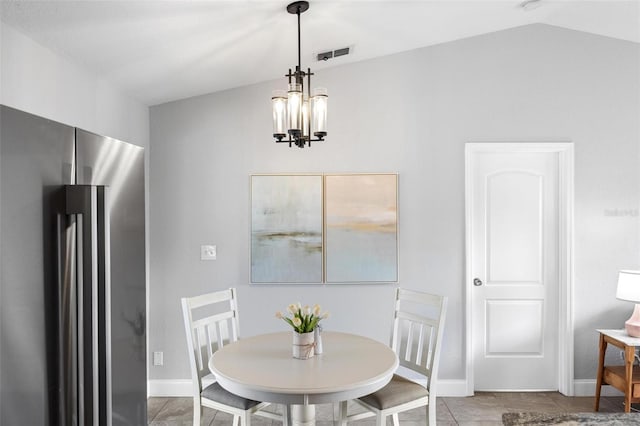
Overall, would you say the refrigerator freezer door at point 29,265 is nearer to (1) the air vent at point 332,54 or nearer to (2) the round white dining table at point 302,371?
(2) the round white dining table at point 302,371

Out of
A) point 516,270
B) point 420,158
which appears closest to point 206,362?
point 420,158

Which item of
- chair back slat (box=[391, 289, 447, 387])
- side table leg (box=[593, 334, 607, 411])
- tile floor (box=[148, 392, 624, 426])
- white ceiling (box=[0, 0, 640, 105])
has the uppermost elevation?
white ceiling (box=[0, 0, 640, 105])

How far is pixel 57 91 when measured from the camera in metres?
2.29

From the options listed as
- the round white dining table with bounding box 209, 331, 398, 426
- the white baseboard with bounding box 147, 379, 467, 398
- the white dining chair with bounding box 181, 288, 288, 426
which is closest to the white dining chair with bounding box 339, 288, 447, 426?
the round white dining table with bounding box 209, 331, 398, 426

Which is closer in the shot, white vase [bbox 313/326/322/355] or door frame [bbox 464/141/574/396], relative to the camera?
white vase [bbox 313/326/322/355]

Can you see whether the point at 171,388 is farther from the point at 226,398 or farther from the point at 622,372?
the point at 622,372

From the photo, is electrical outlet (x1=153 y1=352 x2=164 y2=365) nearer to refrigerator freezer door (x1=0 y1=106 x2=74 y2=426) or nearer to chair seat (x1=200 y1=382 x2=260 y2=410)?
chair seat (x1=200 y1=382 x2=260 y2=410)

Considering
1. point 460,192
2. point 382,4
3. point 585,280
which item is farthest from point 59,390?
point 585,280

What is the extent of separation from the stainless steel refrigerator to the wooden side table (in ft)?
10.9

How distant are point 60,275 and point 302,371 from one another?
56.0 inches

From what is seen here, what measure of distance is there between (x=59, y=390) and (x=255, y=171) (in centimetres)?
282

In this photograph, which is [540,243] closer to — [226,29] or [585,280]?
[585,280]

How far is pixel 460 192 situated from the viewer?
353cm

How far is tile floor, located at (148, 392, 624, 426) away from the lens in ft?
10.2
